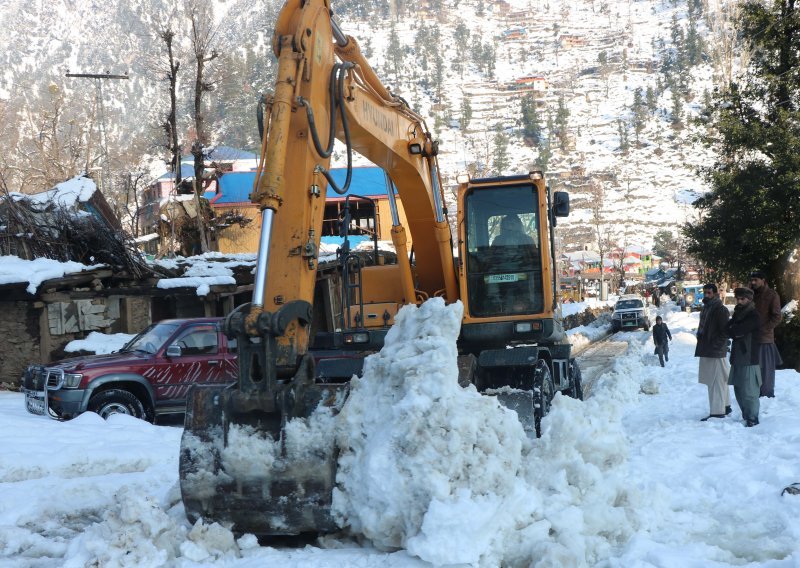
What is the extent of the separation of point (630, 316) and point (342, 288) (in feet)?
113

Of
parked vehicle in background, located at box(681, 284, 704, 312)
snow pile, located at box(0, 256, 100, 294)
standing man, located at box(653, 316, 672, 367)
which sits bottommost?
parked vehicle in background, located at box(681, 284, 704, 312)

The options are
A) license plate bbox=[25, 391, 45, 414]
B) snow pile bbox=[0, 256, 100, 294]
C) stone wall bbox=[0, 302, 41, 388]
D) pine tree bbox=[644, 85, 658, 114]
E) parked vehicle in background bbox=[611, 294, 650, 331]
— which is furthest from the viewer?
pine tree bbox=[644, 85, 658, 114]

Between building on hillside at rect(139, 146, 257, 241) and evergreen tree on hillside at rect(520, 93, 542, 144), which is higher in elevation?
evergreen tree on hillside at rect(520, 93, 542, 144)

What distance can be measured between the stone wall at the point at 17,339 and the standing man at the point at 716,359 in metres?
13.8

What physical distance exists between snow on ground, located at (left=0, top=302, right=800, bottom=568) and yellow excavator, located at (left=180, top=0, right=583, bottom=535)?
13.8 inches

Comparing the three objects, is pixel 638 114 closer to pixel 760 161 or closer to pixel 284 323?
pixel 760 161

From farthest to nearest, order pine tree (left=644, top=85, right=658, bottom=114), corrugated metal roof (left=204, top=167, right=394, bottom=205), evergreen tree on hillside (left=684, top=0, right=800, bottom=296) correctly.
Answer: pine tree (left=644, top=85, right=658, bottom=114) < corrugated metal roof (left=204, top=167, right=394, bottom=205) < evergreen tree on hillside (left=684, top=0, right=800, bottom=296)

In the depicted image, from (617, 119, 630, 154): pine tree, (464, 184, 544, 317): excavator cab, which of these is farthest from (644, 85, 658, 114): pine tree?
(464, 184, 544, 317): excavator cab

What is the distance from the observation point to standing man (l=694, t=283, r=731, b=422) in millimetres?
10859

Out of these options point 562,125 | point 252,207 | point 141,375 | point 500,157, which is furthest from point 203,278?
point 562,125

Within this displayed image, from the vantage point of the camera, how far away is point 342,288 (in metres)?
10.2

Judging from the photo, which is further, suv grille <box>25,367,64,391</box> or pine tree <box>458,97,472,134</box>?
pine tree <box>458,97,472,134</box>

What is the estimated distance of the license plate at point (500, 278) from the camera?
33.6 feet

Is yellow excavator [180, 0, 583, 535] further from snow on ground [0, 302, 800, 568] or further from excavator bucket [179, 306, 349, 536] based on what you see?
snow on ground [0, 302, 800, 568]
